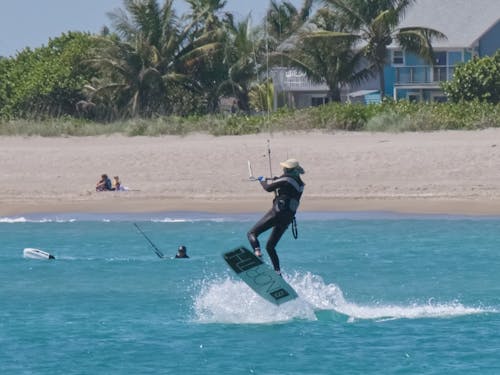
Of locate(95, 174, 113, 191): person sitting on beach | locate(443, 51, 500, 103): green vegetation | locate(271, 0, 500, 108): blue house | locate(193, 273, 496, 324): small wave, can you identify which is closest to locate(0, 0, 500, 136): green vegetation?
locate(443, 51, 500, 103): green vegetation

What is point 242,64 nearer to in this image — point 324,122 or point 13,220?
point 324,122

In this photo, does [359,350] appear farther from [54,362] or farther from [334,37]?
[334,37]

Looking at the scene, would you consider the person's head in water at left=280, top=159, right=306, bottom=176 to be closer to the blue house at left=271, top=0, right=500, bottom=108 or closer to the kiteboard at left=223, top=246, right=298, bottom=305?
the kiteboard at left=223, top=246, right=298, bottom=305

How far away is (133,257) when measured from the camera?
25.1 metres

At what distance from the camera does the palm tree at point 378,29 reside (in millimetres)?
44688

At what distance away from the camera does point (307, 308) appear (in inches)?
748

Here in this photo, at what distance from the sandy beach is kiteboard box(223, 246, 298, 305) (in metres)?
11.5

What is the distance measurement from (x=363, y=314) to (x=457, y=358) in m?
2.51

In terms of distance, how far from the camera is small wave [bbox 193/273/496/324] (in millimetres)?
18766

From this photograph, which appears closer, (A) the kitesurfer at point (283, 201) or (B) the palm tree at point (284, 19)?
(A) the kitesurfer at point (283, 201)

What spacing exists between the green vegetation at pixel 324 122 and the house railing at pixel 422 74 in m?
11.6

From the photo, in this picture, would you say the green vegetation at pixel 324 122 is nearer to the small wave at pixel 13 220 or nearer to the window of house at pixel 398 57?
the small wave at pixel 13 220

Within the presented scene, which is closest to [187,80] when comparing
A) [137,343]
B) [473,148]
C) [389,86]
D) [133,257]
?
[389,86]

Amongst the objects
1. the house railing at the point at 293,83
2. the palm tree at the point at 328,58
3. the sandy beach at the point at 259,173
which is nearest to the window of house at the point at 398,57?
the house railing at the point at 293,83
